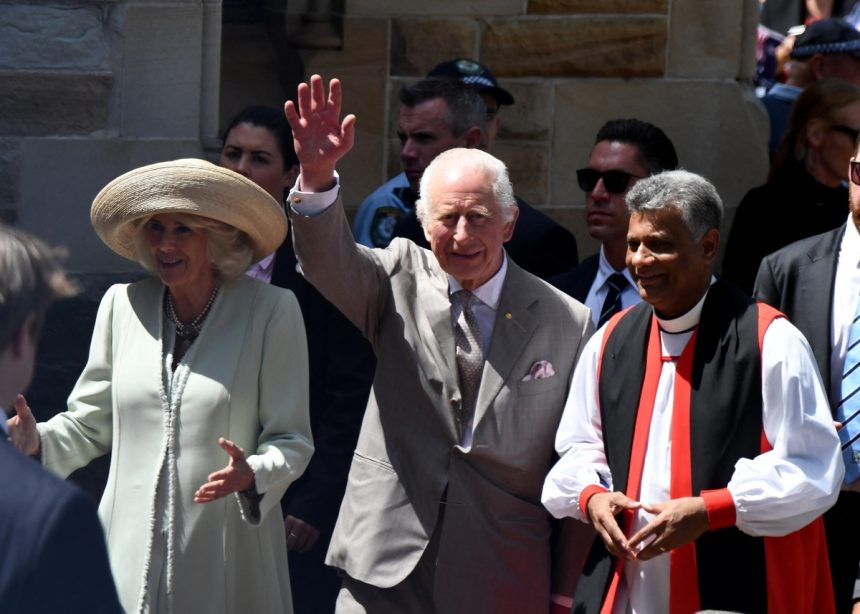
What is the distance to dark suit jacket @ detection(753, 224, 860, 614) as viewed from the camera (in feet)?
16.7

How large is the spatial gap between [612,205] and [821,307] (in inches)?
37.8

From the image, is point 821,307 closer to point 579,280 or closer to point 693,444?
point 579,280

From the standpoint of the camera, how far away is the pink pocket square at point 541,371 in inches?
188

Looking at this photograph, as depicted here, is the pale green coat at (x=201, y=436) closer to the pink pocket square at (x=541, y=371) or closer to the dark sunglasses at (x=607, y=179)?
the pink pocket square at (x=541, y=371)

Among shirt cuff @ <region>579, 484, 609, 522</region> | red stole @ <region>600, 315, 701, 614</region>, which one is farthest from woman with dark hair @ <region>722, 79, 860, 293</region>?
shirt cuff @ <region>579, 484, 609, 522</region>

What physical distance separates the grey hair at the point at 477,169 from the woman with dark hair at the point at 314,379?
2.69ft

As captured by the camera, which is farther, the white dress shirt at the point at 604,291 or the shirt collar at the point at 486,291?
the white dress shirt at the point at 604,291

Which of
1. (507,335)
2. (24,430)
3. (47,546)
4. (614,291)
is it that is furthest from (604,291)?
(47,546)

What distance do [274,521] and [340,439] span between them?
790 mm

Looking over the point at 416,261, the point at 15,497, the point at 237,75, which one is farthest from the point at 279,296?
the point at 237,75

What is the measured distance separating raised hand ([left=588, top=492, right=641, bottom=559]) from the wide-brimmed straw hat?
4.13 ft

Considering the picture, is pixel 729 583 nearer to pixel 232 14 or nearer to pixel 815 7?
pixel 232 14

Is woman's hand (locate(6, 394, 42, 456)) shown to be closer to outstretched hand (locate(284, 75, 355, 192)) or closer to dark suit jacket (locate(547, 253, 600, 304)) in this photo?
outstretched hand (locate(284, 75, 355, 192))

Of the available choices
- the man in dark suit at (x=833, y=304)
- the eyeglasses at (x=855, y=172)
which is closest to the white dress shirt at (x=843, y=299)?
the man in dark suit at (x=833, y=304)
